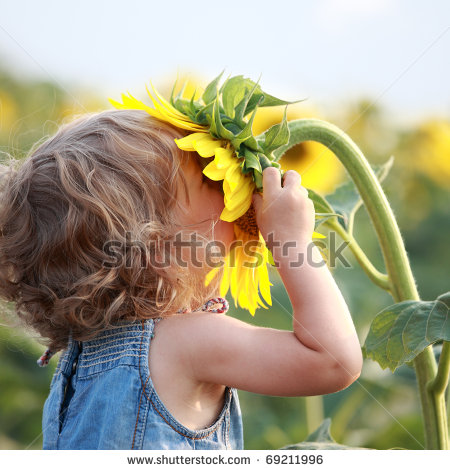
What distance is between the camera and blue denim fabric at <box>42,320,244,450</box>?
91 centimetres

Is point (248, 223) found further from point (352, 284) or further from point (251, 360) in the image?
point (352, 284)

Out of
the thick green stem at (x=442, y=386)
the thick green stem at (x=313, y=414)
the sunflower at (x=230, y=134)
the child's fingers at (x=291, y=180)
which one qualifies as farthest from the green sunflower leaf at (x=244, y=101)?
the thick green stem at (x=313, y=414)

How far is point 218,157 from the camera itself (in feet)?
3.02

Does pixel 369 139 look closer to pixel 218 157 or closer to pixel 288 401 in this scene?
pixel 288 401

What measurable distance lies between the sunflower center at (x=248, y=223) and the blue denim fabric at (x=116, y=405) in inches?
8.7

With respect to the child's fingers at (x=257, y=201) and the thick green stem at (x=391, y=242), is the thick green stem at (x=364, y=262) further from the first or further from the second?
the child's fingers at (x=257, y=201)

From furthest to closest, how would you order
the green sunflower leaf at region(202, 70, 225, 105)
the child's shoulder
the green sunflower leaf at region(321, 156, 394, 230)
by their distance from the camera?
1. the green sunflower leaf at region(321, 156, 394, 230)
2. the green sunflower leaf at region(202, 70, 225, 105)
3. the child's shoulder

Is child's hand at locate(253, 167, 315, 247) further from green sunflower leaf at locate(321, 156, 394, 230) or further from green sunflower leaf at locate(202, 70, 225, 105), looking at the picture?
green sunflower leaf at locate(321, 156, 394, 230)

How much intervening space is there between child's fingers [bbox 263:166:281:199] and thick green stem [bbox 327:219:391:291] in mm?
223

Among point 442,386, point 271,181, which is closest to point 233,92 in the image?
Result: point 271,181

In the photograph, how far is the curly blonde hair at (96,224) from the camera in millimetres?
986

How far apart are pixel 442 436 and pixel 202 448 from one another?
390mm

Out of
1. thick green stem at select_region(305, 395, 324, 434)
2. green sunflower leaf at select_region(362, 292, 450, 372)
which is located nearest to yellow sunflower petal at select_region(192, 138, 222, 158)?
green sunflower leaf at select_region(362, 292, 450, 372)

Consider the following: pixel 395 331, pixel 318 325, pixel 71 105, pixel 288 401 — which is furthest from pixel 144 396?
pixel 71 105
